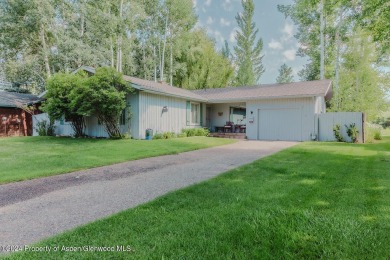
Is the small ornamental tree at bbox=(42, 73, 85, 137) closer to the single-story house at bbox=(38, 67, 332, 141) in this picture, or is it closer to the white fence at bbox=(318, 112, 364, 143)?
the single-story house at bbox=(38, 67, 332, 141)

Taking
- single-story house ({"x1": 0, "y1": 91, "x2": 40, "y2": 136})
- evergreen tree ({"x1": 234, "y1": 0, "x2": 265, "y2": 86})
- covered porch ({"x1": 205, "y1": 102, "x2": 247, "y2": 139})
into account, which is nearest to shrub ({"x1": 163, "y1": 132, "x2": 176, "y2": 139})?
covered porch ({"x1": 205, "y1": 102, "x2": 247, "y2": 139})

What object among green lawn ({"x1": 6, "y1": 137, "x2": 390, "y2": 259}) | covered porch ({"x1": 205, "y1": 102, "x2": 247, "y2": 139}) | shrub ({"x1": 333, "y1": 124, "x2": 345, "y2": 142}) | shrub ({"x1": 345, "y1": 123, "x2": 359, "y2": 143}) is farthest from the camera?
covered porch ({"x1": 205, "y1": 102, "x2": 247, "y2": 139})

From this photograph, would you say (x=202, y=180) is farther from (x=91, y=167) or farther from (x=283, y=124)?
(x=283, y=124)

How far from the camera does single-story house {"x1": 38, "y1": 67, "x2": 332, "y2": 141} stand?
534 inches

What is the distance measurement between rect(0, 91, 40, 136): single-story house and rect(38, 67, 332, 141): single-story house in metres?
3.98

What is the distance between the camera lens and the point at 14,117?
17969 mm

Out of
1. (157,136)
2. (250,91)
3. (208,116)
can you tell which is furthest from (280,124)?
(157,136)

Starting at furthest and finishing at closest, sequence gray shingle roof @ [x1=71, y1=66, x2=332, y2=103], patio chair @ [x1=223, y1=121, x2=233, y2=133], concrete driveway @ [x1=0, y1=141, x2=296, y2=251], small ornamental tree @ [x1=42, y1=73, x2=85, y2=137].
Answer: patio chair @ [x1=223, y1=121, x2=233, y2=133], gray shingle roof @ [x1=71, y1=66, x2=332, y2=103], small ornamental tree @ [x1=42, y1=73, x2=85, y2=137], concrete driveway @ [x1=0, y1=141, x2=296, y2=251]

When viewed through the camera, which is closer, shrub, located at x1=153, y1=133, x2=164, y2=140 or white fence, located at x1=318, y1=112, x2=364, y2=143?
white fence, located at x1=318, y1=112, x2=364, y2=143

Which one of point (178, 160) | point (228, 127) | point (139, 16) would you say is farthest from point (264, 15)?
point (178, 160)

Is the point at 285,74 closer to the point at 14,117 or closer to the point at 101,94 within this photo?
the point at 101,94

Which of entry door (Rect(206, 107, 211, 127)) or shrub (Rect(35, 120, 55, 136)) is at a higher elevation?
entry door (Rect(206, 107, 211, 127))

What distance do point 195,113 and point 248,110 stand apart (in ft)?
12.2

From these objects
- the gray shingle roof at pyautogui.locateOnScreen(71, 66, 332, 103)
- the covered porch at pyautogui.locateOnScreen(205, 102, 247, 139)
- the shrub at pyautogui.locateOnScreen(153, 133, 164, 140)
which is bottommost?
the shrub at pyautogui.locateOnScreen(153, 133, 164, 140)
